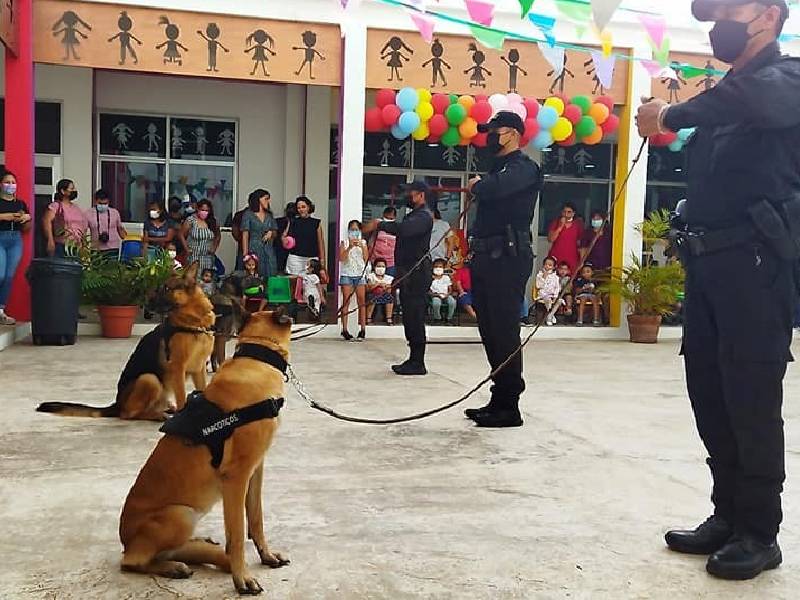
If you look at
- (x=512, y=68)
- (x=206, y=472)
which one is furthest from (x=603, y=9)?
(x=512, y=68)

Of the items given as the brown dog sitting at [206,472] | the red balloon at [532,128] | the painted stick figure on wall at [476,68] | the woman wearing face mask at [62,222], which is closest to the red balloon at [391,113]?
the painted stick figure on wall at [476,68]

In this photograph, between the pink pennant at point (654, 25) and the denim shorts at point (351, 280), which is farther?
the denim shorts at point (351, 280)

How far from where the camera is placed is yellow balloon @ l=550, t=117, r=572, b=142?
1071cm

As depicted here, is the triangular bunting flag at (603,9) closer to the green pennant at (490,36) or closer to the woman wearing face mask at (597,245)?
the green pennant at (490,36)

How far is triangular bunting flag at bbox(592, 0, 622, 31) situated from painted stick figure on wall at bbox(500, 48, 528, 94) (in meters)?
5.39

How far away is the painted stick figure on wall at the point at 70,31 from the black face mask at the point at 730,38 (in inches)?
337

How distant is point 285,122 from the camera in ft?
43.2

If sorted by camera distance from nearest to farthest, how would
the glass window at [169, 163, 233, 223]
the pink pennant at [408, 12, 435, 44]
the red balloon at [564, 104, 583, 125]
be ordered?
the pink pennant at [408, 12, 435, 44], the red balloon at [564, 104, 583, 125], the glass window at [169, 163, 233, 223]

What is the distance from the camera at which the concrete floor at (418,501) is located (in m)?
2.72

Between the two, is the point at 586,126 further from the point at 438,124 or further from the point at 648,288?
the point at 648,288

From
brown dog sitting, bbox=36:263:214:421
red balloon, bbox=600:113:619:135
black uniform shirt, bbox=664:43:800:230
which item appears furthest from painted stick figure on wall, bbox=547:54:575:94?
black uniform shirt, bbox=664:43:800:230

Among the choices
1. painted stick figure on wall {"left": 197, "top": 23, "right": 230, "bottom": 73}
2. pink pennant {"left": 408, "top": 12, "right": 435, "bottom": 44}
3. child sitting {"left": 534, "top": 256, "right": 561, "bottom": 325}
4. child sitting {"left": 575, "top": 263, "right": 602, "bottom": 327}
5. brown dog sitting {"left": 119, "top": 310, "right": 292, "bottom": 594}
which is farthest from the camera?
child sitting {"left": 534, "top": 256, "right": 561, "bottom": 325}

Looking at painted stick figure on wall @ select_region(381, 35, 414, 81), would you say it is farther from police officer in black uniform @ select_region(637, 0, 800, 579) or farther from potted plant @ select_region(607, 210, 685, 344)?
police officer in black uniform @ select_region(637, 0, 800, 579)

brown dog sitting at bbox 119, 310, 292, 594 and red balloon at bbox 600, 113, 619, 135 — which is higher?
red balloon at bbox 600, 113, 619, 135
